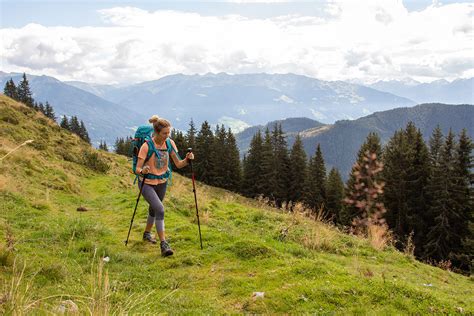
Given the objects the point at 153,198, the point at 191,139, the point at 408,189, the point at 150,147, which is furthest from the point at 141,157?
the point at 191,139

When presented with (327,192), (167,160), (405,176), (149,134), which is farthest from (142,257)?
(327,192)

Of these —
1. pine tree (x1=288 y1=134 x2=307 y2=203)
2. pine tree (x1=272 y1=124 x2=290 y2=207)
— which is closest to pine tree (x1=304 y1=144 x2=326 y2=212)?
pine tree (x1=288 y1=134 x2=307 y2=203)

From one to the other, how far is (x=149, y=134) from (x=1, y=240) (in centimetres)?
373

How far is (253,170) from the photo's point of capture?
226 ft

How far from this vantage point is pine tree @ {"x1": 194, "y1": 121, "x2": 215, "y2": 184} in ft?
227

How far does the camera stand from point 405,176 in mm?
40125

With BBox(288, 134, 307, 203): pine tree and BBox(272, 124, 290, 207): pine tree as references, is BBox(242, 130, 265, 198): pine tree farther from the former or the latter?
BBox(288, 134, 307, 203): pine tree

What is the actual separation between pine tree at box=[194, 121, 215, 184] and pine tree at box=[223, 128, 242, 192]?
9.70ft

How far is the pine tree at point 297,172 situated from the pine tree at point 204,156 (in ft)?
49.9

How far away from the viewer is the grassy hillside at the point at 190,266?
5297 millimetres

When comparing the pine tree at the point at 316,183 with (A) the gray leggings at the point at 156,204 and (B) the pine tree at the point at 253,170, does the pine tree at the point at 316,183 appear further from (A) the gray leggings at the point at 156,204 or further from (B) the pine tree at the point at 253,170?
(A) the gray leggings at the point at 156,204

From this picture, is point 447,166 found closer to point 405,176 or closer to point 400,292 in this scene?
point 405,176

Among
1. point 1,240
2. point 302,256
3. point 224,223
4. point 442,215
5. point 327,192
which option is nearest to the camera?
point 1,240

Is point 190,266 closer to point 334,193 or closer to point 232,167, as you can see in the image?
point 334,193
